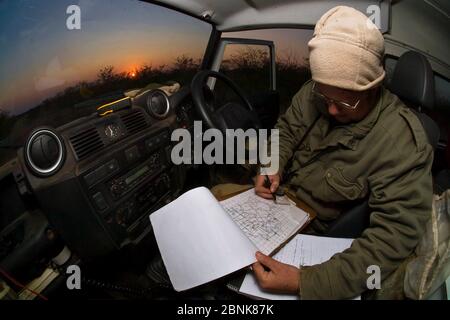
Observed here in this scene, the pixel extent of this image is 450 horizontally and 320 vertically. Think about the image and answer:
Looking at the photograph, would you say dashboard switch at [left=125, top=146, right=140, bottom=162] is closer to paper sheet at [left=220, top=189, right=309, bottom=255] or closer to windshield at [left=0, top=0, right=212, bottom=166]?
windshield at [left=0, top=0, right=212, bottom=166]

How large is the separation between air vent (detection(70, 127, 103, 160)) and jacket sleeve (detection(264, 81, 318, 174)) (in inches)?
33.7

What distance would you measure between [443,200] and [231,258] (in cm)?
74

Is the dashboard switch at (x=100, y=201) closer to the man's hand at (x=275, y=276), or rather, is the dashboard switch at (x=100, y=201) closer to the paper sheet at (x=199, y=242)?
the paper sheet at (x=199, y=242)

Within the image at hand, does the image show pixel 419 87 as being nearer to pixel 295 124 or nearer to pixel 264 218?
pixel 295 124

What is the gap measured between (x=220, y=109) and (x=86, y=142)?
2.61 ft

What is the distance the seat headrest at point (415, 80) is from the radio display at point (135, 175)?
1.32m

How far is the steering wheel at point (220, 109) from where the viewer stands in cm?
136

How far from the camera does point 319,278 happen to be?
2.74 ft

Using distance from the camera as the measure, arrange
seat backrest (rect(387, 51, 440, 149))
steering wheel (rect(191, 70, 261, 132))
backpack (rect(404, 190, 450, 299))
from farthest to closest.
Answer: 1. steering wheel (rect(191, 70, 261, 132))
2. seat backrest (rect(387, 51, 440, 149))
3. backpack (rect(404, 190, 450, 299))

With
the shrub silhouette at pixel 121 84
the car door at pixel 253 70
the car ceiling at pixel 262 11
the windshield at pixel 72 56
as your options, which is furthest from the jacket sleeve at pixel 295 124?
the car ceiling at pixel 262 11

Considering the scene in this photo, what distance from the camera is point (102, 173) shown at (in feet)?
3.54

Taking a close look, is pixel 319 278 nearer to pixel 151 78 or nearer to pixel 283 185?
pixel 283 185

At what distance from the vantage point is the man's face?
3.04ft

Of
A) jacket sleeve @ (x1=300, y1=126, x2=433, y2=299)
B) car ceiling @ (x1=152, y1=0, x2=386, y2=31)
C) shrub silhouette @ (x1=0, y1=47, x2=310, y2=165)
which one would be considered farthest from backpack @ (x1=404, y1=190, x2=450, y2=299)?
car ceiling @ (x1=152, y1=0, x2=386, y2=31)
